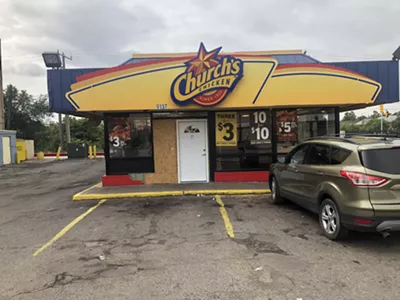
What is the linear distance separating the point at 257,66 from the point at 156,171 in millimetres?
4741

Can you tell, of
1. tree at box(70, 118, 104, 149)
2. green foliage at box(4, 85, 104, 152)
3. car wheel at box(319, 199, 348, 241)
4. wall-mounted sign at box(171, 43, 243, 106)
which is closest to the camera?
car wheel at box(319, 199, 348, 241)

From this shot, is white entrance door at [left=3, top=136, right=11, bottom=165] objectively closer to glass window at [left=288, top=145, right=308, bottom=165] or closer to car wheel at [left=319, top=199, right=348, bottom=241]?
glass window at [left=288, top=145, right=308, bottom=165]

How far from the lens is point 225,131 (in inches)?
439

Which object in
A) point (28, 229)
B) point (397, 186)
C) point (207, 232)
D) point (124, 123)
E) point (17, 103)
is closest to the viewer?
point (397, 186)

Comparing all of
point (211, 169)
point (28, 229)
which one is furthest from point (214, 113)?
point (28, 229)

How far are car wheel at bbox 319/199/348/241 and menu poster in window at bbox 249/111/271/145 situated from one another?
5636 millimetres

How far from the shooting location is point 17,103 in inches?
1619

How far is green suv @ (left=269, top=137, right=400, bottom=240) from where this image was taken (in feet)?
15.2

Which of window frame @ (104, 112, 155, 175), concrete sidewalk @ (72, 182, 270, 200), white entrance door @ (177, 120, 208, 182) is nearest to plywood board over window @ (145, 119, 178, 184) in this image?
window frame @ (104, 112, 155, 175)

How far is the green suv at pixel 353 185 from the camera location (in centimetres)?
463

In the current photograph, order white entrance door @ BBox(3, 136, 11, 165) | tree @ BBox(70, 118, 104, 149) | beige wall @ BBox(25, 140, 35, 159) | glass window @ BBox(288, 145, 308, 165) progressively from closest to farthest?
glass window @ BBox(288, 145, 308, 165)
white entrance door @ BBox(3, 136, 11, 165)
beige wall @ BBox(25, 140, 35, 159)
tree @ BBox(70, 118, 104, 149)

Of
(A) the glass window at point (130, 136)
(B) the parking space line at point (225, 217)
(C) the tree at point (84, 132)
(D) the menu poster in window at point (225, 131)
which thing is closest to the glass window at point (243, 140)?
(D) the menu poster in window at point (225, 131)

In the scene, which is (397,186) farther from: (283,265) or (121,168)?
(121,168)

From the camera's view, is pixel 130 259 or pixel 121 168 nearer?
pixel 130 259
